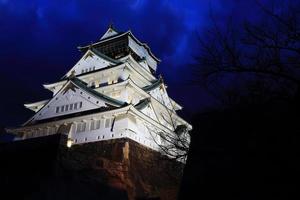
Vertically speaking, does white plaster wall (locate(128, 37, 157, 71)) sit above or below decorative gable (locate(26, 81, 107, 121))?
above

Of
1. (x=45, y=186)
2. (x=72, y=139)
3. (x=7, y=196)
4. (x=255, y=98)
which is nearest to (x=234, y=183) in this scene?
(x=255, y=98)

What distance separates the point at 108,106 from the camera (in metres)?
27.6

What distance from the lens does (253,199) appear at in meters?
3.89

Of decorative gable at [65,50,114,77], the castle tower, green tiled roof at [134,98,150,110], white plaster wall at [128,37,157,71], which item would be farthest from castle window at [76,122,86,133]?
white plaster wall at [128,37,157,71]

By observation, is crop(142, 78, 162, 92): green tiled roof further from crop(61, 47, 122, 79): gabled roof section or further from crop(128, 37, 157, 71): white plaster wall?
crop(128, 37, 157, 71): white plaster wall

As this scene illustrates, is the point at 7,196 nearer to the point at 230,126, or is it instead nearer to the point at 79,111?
the point at 230,126

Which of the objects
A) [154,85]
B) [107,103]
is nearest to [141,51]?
[154,85]

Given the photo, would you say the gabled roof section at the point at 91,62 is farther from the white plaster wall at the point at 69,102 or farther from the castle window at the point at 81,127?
the castle window at the point at 81,127

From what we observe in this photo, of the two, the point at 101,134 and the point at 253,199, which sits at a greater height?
the point at 101,134

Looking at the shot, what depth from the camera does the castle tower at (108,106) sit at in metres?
26.9

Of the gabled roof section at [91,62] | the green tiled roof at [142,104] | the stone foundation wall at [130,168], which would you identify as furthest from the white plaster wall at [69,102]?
the gabled roof section at [91,62]

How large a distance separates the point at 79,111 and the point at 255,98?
25413mm

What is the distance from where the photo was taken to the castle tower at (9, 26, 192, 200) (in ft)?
88.1

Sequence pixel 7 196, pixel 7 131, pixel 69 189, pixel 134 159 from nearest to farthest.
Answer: pixel 7 196
pixel 69 189
pixel 134 159
pixel 7 131
